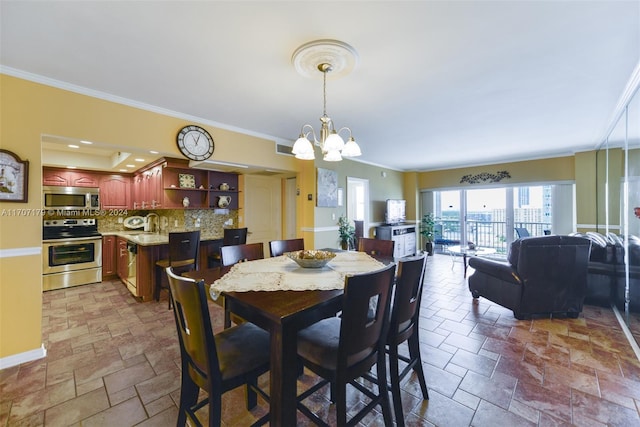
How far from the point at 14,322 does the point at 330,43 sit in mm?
3423

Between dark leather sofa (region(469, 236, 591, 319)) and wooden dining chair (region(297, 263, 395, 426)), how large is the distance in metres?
2.42

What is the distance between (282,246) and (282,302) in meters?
1.49

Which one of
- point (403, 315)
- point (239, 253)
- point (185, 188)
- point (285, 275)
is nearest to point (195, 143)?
point (185, 188)

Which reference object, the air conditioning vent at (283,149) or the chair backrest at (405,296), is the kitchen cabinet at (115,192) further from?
the chair backrest at (405,296)

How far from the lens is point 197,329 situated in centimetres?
119

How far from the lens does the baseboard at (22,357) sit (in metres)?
2.14

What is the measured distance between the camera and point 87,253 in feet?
14.5

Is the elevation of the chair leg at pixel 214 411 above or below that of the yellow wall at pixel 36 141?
below

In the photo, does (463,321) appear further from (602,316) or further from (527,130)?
(527,130)

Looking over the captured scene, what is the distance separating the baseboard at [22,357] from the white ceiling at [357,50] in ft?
7.81

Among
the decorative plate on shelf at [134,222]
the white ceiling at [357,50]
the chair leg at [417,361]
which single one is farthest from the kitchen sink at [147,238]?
the chair leg at [417,361]

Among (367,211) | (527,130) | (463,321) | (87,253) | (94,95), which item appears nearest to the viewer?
(94,95)

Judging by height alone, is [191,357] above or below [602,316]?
above


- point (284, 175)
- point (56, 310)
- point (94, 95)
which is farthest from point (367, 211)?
point (56, 310)
